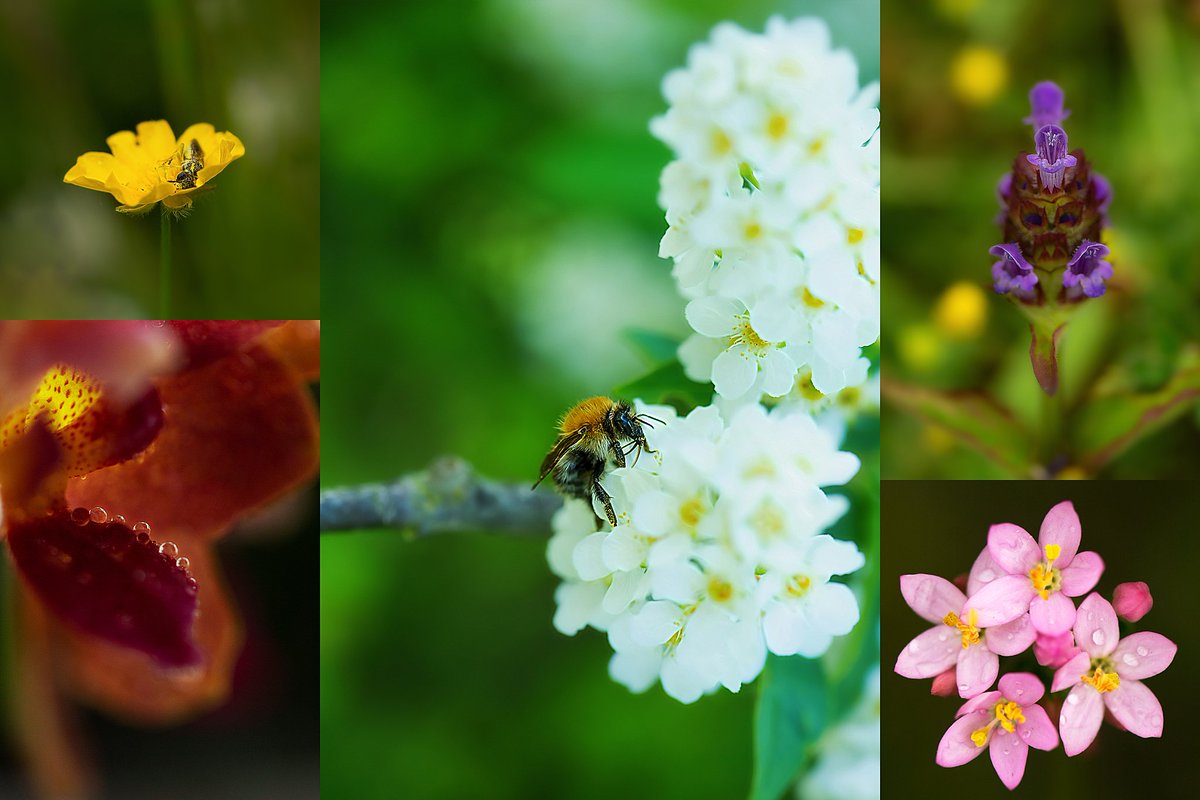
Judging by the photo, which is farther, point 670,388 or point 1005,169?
point 1005,169

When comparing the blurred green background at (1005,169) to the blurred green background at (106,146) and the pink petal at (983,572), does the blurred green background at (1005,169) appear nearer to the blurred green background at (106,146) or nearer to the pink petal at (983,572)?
the pink petal at (983,572)

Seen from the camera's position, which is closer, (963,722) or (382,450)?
(963,722)

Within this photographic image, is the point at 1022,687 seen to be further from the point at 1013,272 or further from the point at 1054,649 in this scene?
the point at 1013,272

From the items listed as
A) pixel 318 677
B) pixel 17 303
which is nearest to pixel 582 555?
pixel 318 677

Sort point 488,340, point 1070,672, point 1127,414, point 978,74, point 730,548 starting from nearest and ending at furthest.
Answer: point 730,548
point 1070,672
point 1127,414
point 978,74
point 488,340

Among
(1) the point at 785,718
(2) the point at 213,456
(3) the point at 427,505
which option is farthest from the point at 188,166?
(1) the point at 785,718

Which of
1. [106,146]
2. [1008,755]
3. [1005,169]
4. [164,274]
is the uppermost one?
[1005,169]

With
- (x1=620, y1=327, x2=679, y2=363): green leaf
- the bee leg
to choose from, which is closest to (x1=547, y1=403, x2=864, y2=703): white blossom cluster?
the bee leg

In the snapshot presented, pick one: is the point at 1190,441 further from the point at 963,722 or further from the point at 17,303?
the point at 17,303
